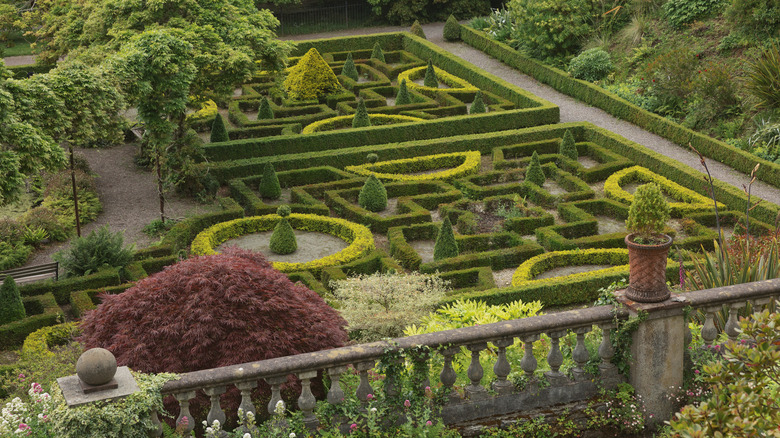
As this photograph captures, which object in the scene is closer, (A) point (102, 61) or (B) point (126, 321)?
(B) point (126, 321)

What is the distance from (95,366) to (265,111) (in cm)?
2216

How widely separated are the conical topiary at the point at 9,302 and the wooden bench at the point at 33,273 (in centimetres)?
208

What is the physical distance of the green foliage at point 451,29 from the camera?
39.7 metres

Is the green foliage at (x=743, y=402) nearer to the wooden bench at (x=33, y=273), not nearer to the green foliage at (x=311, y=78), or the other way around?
the wooden bench at (x=33, y=273)

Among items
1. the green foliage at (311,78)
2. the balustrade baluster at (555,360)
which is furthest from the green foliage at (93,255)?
the green foliage at (311,78)

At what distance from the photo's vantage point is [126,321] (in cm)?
933

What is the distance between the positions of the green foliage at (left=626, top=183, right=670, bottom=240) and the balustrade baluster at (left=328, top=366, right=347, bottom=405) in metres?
3.47

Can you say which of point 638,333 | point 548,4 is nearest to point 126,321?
point 638,333

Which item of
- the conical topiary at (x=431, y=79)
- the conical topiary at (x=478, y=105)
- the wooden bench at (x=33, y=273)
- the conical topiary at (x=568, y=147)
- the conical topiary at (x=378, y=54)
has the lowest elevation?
the wooden bench at (x=33, y=273)

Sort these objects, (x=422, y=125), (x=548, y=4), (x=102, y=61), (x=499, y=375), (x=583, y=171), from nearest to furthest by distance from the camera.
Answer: (x=499, y=375) → (x=102, y=61) → (x=583, y=171) → (x=422, y=125) → (x=548, y=4)

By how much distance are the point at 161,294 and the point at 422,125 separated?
18439mm

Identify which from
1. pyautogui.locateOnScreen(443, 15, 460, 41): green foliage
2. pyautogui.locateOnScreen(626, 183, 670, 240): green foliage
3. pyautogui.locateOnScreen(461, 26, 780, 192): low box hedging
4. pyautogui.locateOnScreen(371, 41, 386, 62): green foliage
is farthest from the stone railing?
pyautogui.locateOnScreen(443, 15, 460, 41): green foliage

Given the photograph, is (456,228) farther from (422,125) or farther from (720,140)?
(720,140)

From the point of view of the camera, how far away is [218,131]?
26.1 m
